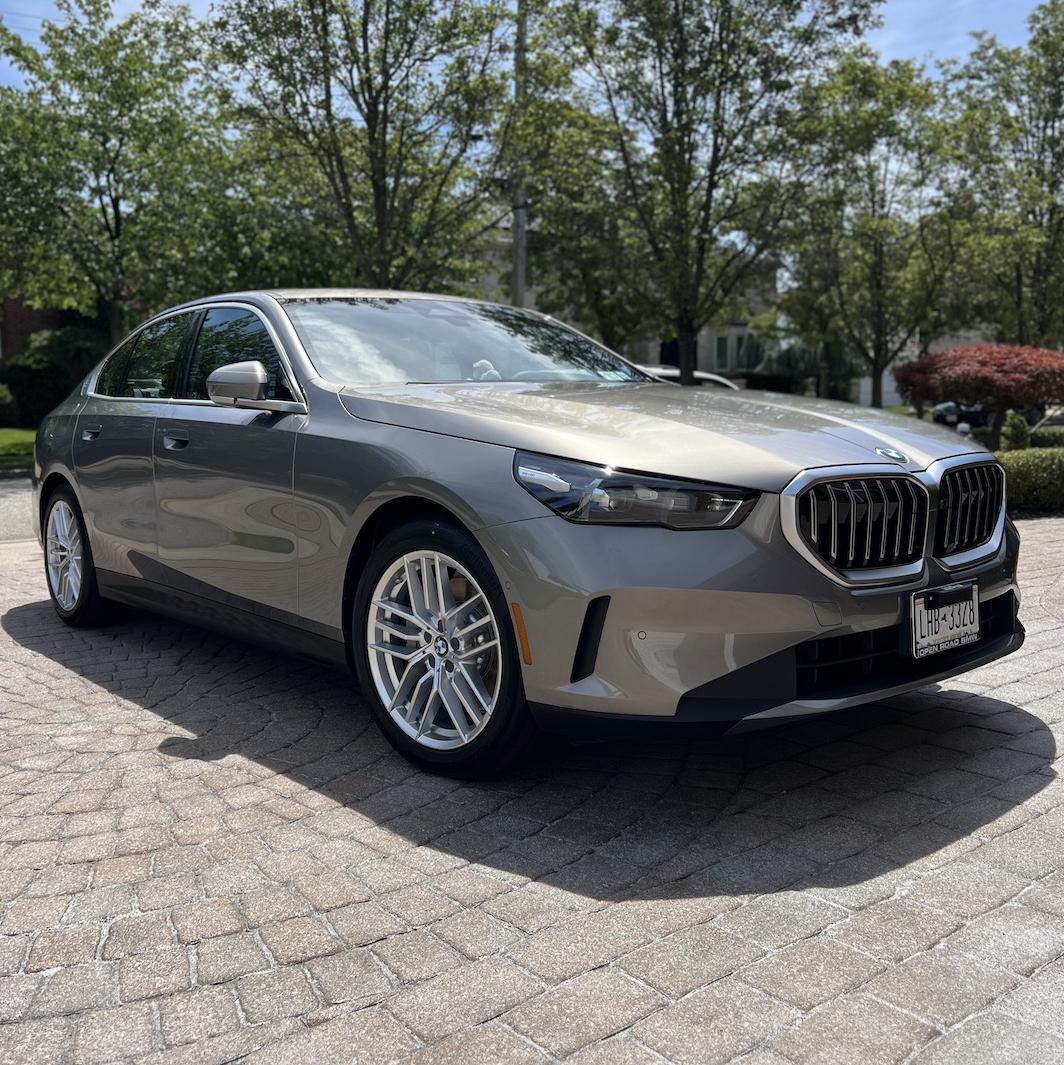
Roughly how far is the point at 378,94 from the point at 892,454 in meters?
12.4

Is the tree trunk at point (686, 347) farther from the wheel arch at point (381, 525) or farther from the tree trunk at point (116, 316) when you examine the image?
the wheel arch at point (381, 525)

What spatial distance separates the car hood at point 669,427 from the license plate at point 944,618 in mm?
405

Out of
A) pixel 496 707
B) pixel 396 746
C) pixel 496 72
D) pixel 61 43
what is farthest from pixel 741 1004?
pixel 61 43

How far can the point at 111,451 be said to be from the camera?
17.9 feet

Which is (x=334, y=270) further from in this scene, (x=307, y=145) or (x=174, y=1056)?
(x=174, y=1056)

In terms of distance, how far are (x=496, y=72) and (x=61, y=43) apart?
10451 millimetres

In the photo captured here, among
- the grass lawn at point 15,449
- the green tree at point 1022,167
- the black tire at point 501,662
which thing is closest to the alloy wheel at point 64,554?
the black tire at point 501,662

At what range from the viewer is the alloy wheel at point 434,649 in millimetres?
3557

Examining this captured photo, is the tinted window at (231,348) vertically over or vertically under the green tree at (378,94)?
under

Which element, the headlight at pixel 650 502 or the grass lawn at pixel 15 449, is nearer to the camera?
the headlight at pixel 650 502

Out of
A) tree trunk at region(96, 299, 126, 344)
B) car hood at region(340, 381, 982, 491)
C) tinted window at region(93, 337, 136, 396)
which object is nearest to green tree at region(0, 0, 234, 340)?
tree trunk at region(96, 299, 126, 344)

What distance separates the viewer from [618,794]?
11.5 ft

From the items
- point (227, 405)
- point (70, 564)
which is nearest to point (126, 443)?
point (227, 405)

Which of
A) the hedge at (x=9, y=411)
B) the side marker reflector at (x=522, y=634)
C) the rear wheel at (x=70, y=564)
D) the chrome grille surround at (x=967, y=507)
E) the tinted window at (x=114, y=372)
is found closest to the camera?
the side marker reflector at (x=522, y=634)
